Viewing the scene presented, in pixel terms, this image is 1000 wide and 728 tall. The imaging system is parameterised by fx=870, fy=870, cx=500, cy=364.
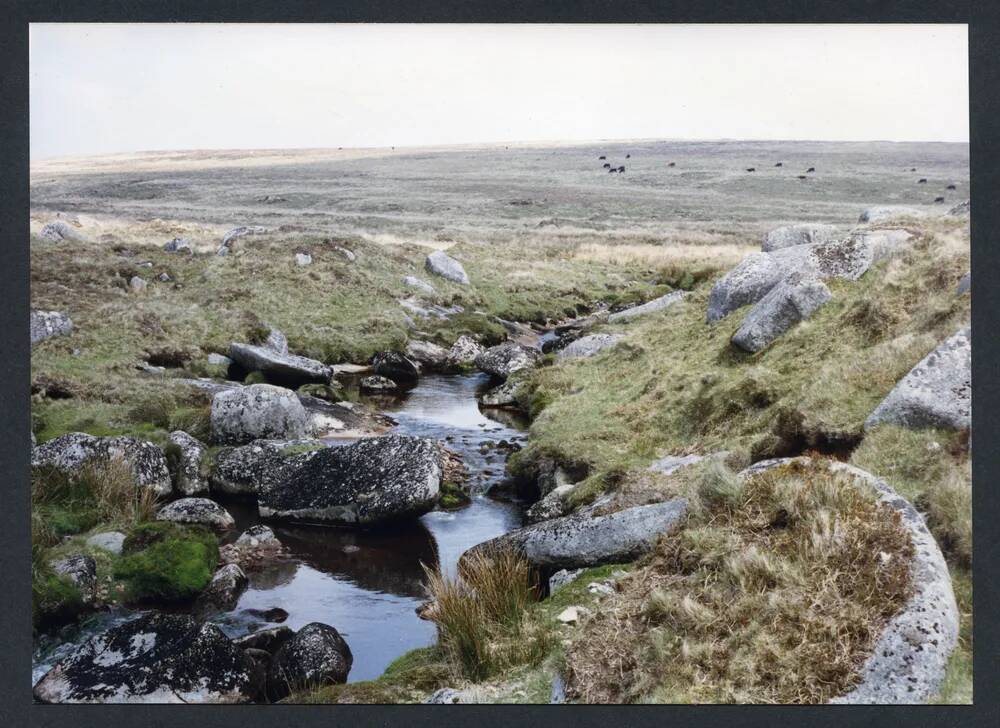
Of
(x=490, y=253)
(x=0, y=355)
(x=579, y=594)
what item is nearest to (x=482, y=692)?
(x=579, y=594)

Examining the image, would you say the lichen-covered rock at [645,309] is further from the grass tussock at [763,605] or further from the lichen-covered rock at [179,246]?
the grass tussock at [763,605]

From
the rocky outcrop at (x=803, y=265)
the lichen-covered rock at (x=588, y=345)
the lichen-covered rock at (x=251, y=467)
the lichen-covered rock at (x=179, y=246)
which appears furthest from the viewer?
the lichen-covered rock at (x=179, y=246)

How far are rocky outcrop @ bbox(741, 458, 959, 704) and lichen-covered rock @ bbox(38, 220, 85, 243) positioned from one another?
19.2m

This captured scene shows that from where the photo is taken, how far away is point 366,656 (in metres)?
8.17

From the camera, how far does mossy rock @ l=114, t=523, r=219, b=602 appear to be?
9172mm

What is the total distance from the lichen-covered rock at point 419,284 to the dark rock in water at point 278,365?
240 inches

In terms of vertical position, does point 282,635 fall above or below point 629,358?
below

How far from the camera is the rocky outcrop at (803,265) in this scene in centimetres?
1195

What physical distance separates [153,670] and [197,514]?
358 centimetres

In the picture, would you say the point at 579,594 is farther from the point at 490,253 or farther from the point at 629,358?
the point at 490,253

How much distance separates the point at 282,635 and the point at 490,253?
20.4m

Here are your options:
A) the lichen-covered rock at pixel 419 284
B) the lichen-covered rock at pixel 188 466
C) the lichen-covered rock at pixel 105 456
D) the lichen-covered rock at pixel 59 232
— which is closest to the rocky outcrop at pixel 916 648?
the lichen-covered rock at pixel 105 456

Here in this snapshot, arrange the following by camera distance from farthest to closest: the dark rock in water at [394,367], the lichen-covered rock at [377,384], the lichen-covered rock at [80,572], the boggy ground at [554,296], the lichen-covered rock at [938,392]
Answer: the dark rock in water at [394,367], the lichen-covered rock at [377,384], the lichen-covered rock at [80,572], the boggy ground at [554,296], the lichen-covered rock at [938,392]

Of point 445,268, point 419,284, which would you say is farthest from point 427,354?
point 445,268
